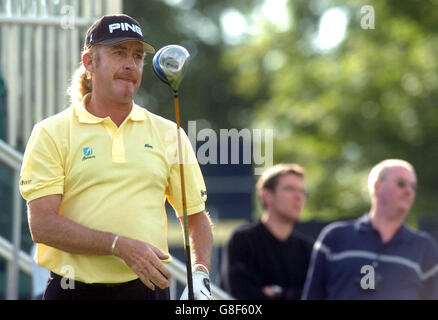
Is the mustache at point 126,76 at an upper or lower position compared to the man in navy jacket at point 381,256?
upper

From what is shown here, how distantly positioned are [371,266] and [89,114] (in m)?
2.60

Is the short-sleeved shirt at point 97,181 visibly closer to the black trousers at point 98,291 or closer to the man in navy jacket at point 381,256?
the black trousers at point 98,291

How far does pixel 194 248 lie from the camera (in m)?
3.78

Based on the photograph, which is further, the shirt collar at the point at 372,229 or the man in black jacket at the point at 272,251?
the man in black jacket at the point at 272,251

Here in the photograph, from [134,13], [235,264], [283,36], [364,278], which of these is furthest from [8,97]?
[134,13]

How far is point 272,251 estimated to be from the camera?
6.32 metres

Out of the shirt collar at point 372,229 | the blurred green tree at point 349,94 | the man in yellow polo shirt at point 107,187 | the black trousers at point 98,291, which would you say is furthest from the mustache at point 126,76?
the blurred green tree at point 349,94

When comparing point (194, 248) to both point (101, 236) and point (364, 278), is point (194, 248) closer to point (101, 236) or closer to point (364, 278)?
point (101, 236)

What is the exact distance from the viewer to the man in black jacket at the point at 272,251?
20.0 feet

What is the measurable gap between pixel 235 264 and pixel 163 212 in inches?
98.4

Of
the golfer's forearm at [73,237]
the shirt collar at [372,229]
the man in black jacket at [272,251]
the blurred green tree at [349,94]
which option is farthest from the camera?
the blurred green tree at [349,94]

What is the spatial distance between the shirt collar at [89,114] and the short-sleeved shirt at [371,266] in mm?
2338

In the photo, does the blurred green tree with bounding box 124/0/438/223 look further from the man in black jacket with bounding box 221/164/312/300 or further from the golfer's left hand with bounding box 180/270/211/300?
the golfer's left hand with bounding box 180/270/211/300

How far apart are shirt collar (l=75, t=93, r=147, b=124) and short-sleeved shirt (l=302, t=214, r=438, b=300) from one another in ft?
7.67
